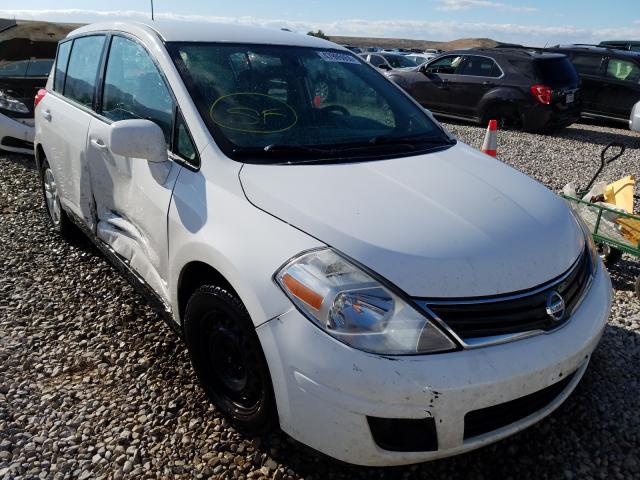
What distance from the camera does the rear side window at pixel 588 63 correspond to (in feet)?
37.4

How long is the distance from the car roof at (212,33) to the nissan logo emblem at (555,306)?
2050mm

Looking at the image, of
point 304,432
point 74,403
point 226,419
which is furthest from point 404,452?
point 74,403

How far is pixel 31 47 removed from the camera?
25.6ft

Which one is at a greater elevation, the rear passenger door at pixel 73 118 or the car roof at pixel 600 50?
the car roof at pixel 600 50

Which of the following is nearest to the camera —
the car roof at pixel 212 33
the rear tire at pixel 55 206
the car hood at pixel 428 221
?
the car hood at pixel 428 221

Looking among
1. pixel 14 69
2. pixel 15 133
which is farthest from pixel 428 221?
pixel 14 69

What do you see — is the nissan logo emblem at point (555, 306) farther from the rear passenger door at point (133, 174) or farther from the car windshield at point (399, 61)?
the car windshield at point (399, 61)

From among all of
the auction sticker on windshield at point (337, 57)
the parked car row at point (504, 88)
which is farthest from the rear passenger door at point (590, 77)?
the auction sticker on windshield at point (337, 57)

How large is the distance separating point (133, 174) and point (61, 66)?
6.77 feet

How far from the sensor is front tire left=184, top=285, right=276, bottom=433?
2041 mm

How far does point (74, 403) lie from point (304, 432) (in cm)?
131

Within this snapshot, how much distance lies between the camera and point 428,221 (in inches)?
80.7

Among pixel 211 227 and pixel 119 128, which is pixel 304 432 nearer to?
pixel 211 227

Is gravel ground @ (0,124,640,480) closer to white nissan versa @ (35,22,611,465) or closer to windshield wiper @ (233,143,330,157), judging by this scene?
white nissan versa @ (35,22,611,465)
